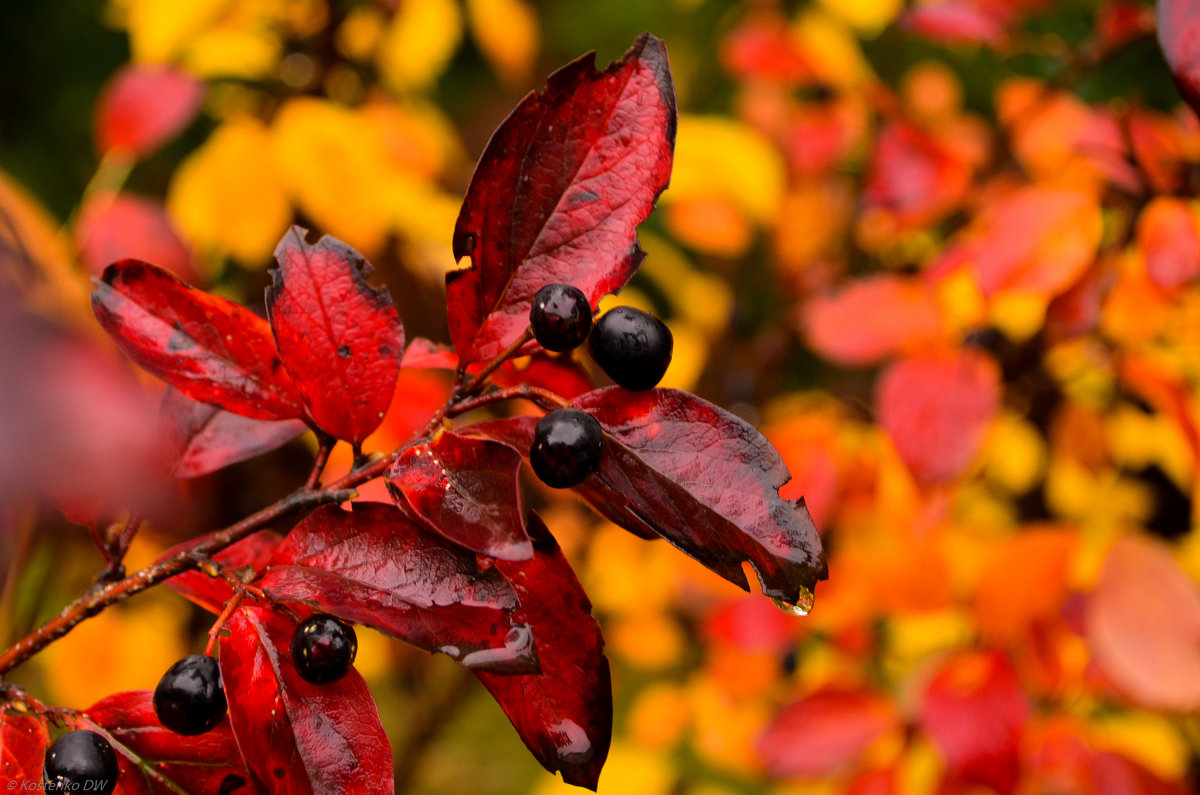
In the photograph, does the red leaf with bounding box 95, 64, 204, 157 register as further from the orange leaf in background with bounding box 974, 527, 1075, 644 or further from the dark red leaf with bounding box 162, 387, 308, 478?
the orange leaf in background with bounding box 974, 527, 1075, 644

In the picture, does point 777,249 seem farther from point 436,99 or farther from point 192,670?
point 192,670

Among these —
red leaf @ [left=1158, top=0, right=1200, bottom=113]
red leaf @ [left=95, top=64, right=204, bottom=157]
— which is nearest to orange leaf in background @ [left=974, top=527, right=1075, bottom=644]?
red leaf @ [left=1158, top=0, right=1200, bottom=113]

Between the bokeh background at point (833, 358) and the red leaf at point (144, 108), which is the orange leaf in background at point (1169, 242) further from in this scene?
the red leaf at point (144, 108)

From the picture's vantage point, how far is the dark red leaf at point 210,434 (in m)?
0.45

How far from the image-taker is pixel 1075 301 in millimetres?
775

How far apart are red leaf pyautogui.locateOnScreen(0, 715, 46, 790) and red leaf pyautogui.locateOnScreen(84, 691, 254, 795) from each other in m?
0.02

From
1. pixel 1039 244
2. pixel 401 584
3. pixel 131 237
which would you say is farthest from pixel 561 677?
pixel 131 237

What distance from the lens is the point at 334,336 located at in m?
0.38

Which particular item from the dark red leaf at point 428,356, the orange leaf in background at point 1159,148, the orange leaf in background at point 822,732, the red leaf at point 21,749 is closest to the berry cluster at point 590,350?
the dark red leaf at point 428,356

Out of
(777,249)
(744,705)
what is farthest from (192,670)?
(777,249)

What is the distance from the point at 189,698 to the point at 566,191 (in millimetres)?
233

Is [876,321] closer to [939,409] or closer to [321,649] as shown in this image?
[939,409]

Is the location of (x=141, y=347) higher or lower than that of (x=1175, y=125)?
higher

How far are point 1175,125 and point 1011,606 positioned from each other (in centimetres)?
59
